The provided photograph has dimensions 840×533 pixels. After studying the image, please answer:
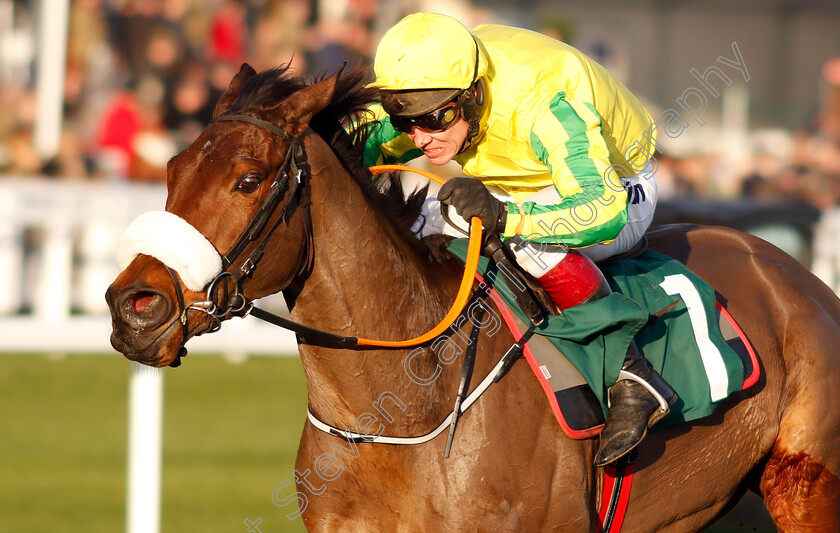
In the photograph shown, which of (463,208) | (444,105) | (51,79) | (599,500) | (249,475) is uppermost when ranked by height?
(51,79)

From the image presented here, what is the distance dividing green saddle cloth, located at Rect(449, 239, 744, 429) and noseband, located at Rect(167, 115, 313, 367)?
631mm

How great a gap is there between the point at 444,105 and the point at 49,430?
15.8ft

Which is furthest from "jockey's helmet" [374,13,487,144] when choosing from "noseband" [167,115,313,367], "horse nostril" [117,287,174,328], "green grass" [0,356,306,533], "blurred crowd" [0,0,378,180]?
"blurred crowd" [0,0,378,180]

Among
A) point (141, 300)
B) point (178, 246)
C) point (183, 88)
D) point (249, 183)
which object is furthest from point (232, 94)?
point (183, 88)

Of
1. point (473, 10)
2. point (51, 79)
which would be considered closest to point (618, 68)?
point (473, 10)

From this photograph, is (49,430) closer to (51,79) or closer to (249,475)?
(249,475)

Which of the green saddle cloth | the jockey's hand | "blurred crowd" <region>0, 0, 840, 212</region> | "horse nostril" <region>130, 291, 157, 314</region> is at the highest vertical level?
"blurred crowd" <region>0, 0, 840, 212</region>

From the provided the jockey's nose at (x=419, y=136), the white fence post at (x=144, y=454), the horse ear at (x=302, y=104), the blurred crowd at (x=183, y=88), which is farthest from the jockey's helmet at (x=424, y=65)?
the blurred crowd at (x=183, y=88)

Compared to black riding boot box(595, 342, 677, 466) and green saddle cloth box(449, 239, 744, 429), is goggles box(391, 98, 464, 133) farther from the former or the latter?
black riding boot box(595, 342, 677, 466)

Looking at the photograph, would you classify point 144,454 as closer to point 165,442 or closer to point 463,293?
point 463,293

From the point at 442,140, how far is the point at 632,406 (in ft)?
3.19

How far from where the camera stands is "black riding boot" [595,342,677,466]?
10.5 ft

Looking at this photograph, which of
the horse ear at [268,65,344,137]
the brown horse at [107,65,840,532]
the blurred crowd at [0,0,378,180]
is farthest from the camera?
the blurred crowd at [0,0,378,180]

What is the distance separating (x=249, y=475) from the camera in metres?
6.23
